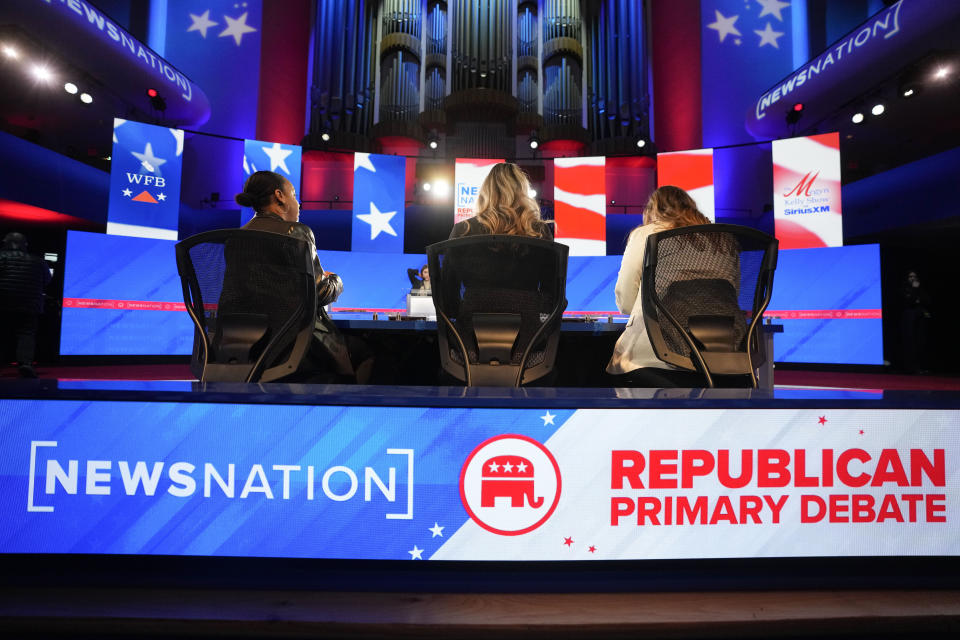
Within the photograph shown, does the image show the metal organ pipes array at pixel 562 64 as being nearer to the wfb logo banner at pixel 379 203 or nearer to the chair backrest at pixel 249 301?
the wfb logo banner at pixel 379 203

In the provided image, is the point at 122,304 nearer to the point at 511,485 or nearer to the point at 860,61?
the point at 511,485

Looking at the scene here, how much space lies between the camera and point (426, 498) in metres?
1.00

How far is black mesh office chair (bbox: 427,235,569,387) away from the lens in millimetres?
1555

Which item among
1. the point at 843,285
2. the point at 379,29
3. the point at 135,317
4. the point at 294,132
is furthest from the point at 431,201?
the point at 843,285

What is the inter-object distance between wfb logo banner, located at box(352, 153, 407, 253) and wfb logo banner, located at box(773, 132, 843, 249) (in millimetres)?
4625

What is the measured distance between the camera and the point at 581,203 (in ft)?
21.3

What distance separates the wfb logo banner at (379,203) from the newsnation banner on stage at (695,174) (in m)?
3.31

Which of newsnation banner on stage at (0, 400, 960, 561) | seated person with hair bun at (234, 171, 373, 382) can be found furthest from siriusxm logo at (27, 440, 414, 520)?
seated person with hair bun at (234, 171, 373, 382)

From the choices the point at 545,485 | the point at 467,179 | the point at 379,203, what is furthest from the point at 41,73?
the point at 545,485

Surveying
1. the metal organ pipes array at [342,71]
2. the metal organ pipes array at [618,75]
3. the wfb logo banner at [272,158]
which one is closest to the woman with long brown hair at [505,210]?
the wfb logo banner at [272,158]

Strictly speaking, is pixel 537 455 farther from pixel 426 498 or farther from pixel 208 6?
pixel 208 6

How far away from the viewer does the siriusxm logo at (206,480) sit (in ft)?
3.22

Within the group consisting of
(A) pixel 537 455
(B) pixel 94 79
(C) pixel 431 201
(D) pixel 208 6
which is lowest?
(A) pixel 537 455

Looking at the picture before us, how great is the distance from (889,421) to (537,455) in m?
0.70
